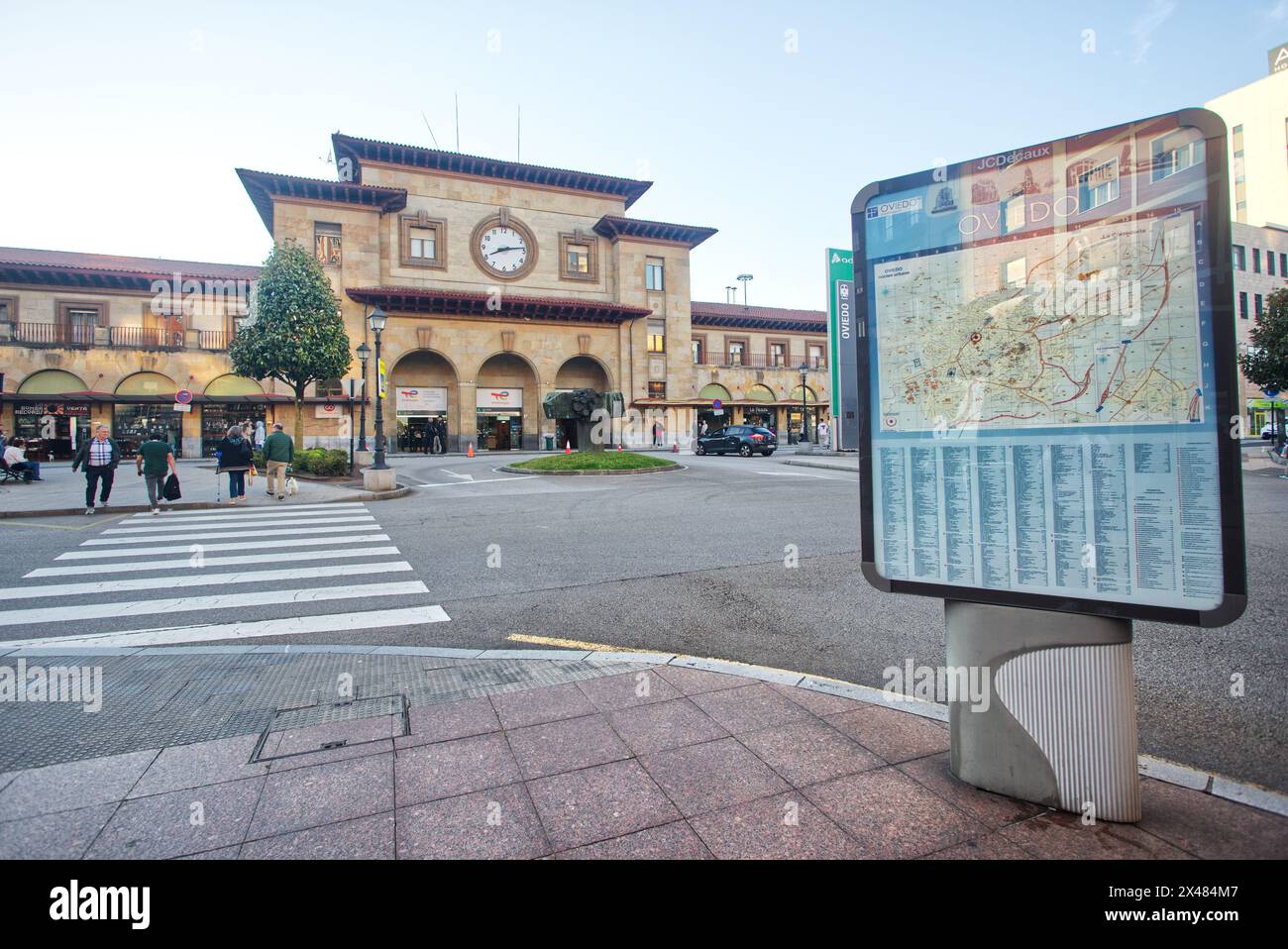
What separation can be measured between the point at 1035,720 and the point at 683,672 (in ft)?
6.85

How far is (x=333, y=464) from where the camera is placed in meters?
21.1

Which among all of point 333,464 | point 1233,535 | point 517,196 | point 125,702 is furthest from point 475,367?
point 1233,535

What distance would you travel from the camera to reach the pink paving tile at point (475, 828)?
243 centimetres

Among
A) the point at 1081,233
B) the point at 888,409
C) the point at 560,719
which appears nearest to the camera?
the point at 1081,233

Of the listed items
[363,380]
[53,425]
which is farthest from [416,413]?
[53,425]

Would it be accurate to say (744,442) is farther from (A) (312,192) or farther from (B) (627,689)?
(B) (627,689)

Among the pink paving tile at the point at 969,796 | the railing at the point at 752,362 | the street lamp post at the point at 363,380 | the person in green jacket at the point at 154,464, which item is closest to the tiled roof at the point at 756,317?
the railing at the point at 752,362

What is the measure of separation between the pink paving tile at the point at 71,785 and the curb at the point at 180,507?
12349mm

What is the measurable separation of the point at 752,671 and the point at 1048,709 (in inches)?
75.5

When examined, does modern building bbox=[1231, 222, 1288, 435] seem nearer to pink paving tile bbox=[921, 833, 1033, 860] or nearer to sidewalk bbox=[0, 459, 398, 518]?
sidewalk bbox=[0, 459, 398, 518]

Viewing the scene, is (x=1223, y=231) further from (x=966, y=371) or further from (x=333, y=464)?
(x=333, y=464)

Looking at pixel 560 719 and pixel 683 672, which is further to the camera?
pixel 683 672

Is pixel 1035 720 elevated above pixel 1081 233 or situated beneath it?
situated beneath

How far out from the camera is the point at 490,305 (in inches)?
1688
